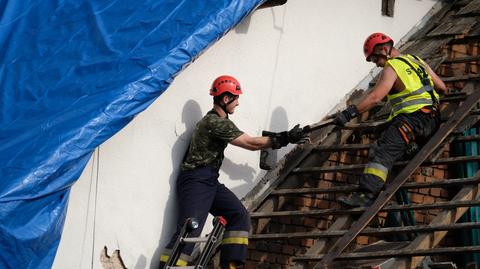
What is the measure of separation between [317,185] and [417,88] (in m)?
1.36

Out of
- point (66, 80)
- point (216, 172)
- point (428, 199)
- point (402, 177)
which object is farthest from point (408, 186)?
point (66, 80)

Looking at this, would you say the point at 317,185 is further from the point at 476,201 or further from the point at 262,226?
the point at 476,201

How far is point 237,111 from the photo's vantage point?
8.84m

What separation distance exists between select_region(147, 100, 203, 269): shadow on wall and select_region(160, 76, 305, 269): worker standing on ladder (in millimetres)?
81

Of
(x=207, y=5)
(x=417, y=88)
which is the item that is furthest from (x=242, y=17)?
(x=417, y=88)

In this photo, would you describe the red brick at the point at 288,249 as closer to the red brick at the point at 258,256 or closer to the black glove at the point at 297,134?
the red brick at the point at 258,256

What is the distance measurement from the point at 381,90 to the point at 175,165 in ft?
5.70

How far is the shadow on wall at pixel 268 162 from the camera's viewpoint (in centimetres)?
873

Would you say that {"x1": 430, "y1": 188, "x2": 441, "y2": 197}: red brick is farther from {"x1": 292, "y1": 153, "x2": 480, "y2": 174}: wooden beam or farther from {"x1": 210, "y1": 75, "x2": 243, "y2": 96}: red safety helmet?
{"x1": 210, "y1": 75, "x2": 243, "y2": 96}: red safety helmet

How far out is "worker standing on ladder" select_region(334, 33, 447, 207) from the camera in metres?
8.08

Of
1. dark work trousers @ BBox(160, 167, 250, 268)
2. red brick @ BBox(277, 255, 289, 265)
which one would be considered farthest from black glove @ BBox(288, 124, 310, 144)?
red brick @ BBox(277, 255, 289, 265)

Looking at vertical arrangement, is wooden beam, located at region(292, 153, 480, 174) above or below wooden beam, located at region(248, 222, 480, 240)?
above

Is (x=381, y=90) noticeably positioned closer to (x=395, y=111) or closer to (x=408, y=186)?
(x=395, y=111)

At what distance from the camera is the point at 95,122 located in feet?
24.4
